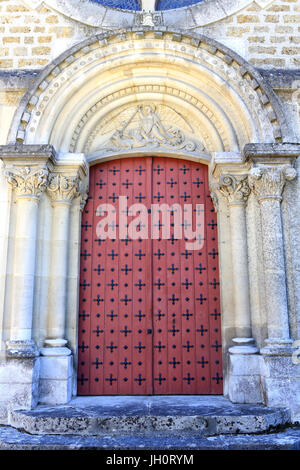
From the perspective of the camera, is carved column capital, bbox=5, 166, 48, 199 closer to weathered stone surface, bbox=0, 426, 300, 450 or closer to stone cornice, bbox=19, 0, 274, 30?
stone cornice, bbox=19, 0, 274, 30

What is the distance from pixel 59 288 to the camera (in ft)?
15.6

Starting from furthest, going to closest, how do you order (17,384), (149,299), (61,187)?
(149,299), (61,187), (17,384)

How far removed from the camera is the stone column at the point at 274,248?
14.3 ft

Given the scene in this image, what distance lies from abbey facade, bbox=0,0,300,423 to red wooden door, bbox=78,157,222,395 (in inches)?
0.6

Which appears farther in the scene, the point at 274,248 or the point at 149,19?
the point at 149,19

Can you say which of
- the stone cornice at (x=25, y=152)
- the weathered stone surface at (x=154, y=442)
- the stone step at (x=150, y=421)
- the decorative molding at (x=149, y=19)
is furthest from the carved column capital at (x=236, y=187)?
the weathered stone surface at (x=154, y=442)

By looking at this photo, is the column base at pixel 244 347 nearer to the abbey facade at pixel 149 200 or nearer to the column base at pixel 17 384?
the abbey facade at pixel 149 200

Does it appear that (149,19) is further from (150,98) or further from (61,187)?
(61,187)

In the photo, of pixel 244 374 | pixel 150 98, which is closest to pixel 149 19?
pixel 150 98

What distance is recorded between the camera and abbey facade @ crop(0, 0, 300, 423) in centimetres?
452

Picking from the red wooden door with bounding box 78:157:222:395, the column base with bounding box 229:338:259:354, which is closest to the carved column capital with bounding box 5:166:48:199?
the red wooden door with bounding box 78:157:222:395

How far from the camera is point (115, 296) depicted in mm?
5039

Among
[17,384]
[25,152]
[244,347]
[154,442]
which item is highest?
Result: [25,152]

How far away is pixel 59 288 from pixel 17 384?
1.05 m
